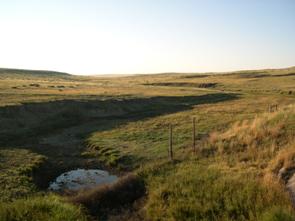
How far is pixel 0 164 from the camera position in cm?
2377

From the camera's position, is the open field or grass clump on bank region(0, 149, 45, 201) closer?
the open field

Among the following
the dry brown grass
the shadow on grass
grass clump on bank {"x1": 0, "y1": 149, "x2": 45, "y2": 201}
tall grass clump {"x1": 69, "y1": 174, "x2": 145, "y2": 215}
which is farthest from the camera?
the shadow on grass

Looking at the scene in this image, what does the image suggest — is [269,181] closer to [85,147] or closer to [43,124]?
[85,147]

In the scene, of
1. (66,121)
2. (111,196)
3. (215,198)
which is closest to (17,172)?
(111,196)

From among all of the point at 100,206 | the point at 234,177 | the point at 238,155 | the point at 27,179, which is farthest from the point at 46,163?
the point at 234,177

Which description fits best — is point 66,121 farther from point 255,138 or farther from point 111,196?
point 111,196

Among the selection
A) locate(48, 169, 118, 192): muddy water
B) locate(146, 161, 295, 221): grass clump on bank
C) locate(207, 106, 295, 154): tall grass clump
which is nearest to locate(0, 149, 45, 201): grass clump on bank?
locate(48, 169, 118, 192): muddy water

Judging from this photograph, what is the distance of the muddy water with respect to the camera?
20453mm

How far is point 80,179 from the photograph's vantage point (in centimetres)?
2206

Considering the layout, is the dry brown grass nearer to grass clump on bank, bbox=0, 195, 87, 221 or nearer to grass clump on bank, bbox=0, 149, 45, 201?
grass clump on bank, bbox=0, 149, 45, 201

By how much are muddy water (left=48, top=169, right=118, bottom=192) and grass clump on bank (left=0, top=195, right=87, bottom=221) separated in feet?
20.4

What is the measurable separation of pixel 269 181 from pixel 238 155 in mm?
6193

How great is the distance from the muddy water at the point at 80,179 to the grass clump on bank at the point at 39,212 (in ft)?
20.4

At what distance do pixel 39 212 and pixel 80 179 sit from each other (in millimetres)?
9479
